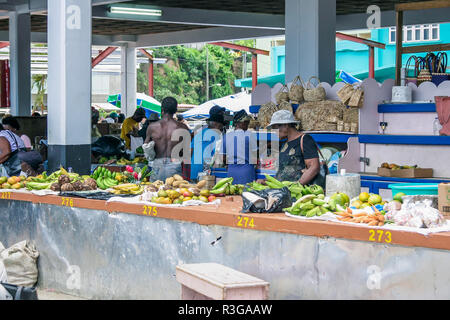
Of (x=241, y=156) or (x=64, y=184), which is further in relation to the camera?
(x=241, y=156)

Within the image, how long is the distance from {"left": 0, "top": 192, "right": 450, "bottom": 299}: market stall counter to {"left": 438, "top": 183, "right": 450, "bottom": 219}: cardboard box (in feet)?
2.94

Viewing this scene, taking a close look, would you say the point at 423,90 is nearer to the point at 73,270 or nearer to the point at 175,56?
the point at 73,270

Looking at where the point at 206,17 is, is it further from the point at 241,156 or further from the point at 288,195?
the point at 288,195

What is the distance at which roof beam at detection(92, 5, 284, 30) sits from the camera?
1812 centimetres

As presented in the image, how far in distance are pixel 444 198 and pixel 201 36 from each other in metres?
18.6

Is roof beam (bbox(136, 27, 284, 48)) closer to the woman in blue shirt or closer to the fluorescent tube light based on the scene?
the fluorescent tube light

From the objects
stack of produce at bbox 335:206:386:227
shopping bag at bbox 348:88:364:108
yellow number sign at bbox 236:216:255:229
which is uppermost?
shopping bag at bbox 348:88:364:108

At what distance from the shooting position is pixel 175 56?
5288cm

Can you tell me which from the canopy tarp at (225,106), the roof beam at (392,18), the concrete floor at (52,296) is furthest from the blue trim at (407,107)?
the canopy tarp at (225,106)

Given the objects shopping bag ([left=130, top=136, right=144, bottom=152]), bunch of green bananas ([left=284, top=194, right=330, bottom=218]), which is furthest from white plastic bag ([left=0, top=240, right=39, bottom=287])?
shopping bag ([left=130, top=136, right=144, bottom=152])

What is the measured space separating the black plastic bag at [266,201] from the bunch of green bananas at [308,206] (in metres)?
0.13

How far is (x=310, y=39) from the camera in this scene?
12641 mm

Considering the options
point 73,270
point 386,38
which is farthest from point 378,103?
point 386,38

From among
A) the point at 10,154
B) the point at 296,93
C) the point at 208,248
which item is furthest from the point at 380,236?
the point at 10,154
